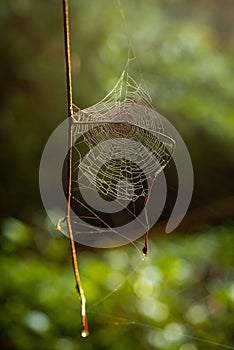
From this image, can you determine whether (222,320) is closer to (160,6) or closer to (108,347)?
(108,347)

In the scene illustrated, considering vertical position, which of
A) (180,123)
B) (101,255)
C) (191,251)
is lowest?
(101,255)

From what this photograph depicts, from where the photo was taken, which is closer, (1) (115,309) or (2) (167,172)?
(1) (115,309)

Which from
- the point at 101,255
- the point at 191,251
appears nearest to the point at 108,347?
the point at 191,251

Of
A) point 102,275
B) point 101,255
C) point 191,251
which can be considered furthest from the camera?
point 101,255

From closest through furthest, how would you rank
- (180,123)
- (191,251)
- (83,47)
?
(191,251), (180,123), (83,47)

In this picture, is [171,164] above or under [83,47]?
under

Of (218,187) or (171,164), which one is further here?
(218,187)

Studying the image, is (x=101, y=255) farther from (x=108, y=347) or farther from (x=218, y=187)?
(x=108, y=347)
